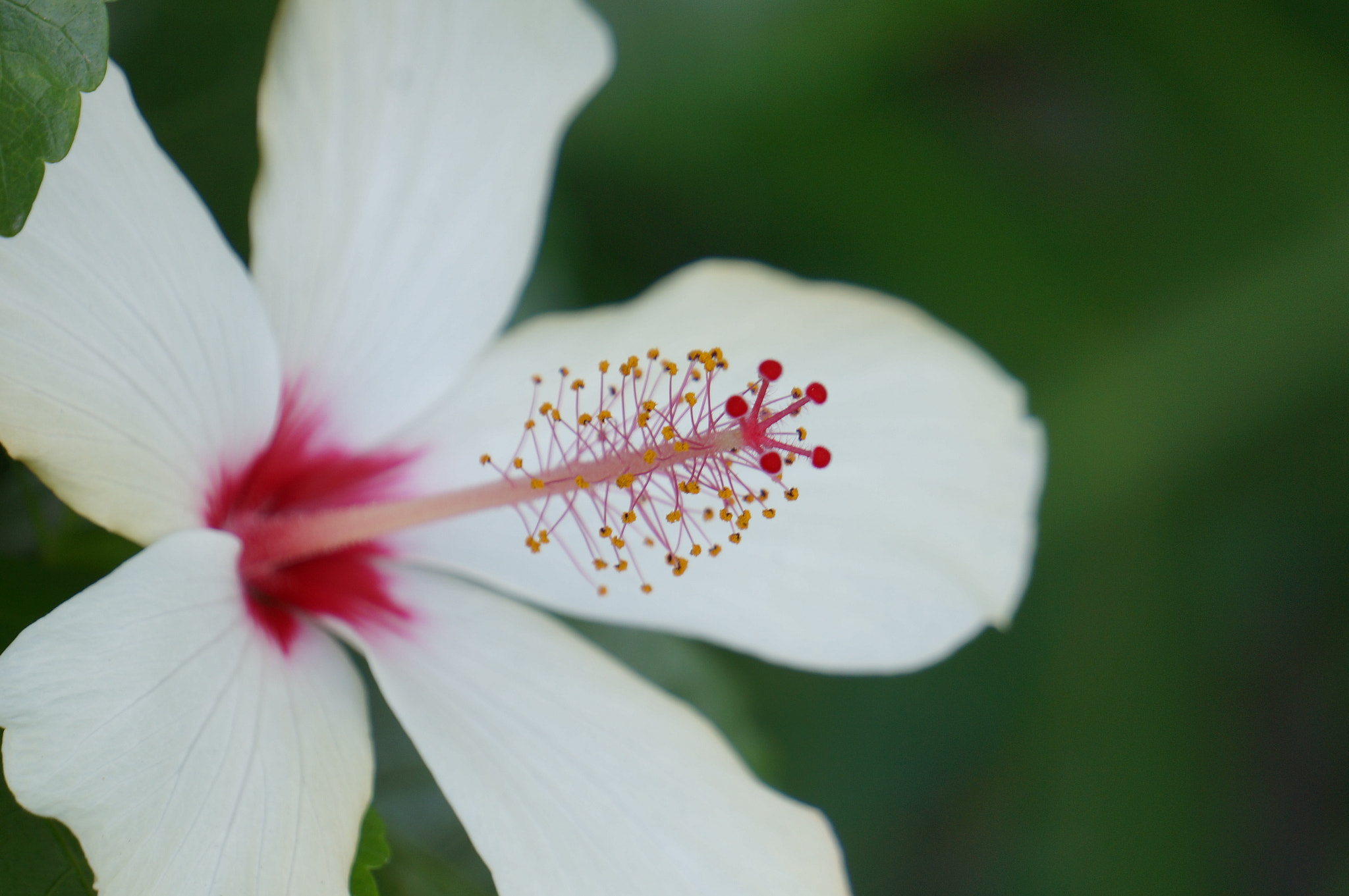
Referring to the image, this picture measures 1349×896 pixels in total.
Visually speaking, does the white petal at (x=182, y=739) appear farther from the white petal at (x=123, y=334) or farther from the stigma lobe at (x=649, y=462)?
the stigma lobe at (x=649, y=462)

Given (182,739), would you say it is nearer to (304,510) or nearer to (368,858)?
(368,858)

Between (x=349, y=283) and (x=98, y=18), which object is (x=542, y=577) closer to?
(x=349, y=283)

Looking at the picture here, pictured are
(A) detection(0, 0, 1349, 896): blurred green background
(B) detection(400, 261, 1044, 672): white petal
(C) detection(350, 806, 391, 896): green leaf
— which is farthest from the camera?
(A) detection(0, 0, 1349, 896): blurred green background

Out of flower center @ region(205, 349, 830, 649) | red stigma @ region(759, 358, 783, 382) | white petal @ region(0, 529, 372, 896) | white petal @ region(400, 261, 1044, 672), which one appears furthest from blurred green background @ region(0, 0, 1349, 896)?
white petal @ region(0, 529, 372, 896)

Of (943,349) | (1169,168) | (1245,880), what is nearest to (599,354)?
(943,349)

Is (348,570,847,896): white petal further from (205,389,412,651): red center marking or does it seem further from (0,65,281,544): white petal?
(0,65,281,544): white petal

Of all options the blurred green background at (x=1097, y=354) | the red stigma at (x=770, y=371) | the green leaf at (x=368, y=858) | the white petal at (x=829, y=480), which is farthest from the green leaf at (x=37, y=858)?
the blurred green background at (x=1097, y=354)

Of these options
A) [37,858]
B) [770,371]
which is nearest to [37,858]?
[37,858]
